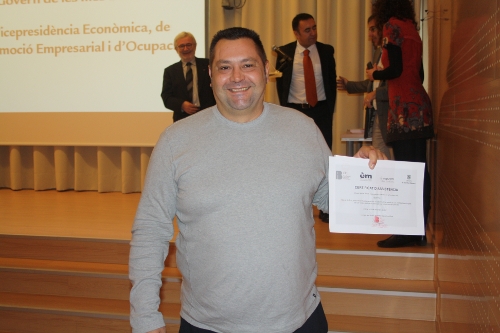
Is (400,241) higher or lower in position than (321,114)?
lower

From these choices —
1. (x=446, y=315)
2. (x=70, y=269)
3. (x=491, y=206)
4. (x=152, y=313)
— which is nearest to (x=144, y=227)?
(x=152, y=313)

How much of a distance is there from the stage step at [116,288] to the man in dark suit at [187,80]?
61.9 inches

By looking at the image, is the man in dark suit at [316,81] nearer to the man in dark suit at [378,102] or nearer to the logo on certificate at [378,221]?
the man in dark suit at [378,102]

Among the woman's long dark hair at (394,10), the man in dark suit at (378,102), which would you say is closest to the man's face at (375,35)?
the man in dark suit at (378,102)

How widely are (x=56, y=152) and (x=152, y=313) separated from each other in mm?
5639

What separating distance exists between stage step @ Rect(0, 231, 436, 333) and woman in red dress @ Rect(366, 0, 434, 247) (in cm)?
60

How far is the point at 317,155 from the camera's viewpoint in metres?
1.65

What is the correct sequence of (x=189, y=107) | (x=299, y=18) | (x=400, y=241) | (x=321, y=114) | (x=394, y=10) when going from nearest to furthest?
(x=394, y=10) < (x=400, y=241) < (x=299, y=18) < (x=321, y=114) < (x=189, y=107)

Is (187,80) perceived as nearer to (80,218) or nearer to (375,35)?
(80,218)

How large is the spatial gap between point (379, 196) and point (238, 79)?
1.73 ft

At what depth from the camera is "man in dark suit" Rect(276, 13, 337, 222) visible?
4.75 metres

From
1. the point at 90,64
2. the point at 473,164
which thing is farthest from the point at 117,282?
the point at 90,64

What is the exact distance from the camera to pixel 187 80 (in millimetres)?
5109

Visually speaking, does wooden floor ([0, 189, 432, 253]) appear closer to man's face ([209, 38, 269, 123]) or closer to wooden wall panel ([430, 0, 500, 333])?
wooden wall panel ([430, 0, 500, 333])
